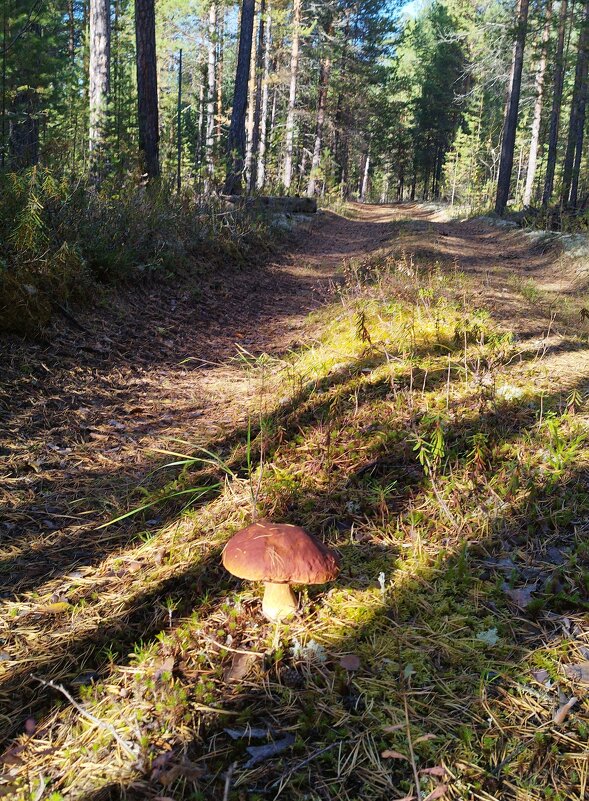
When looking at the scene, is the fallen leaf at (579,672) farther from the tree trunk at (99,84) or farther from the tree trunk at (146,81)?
the tree trunk at (146,81)

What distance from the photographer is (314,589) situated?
213 centimetres

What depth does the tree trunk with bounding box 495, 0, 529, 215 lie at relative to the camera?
18344 millimetres

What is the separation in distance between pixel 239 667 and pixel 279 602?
0.27 m

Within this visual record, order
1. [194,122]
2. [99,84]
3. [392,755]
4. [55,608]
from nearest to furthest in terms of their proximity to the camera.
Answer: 1. [392,755]
2. [55,608]
3. [99,84]
4. [194,122]

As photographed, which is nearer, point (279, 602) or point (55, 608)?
point (279, 602)

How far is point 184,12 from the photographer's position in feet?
99.1

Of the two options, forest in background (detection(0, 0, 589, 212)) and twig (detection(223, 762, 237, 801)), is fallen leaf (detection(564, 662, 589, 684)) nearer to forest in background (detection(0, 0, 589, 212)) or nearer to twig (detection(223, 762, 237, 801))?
twig (detection(223, 762, 237, 801))

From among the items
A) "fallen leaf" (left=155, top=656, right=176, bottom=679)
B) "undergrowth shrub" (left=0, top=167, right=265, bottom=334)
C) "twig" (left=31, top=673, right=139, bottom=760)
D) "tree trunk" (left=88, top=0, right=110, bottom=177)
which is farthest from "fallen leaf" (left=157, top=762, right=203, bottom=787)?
"tree trunk" (left=88, top=0, right=110, bottom=177)

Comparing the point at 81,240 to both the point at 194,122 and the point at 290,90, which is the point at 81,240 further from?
the point at 194,122

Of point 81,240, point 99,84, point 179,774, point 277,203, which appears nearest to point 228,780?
point 179,774

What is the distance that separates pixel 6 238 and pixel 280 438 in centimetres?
314

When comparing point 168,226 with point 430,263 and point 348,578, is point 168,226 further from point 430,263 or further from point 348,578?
point 348,578

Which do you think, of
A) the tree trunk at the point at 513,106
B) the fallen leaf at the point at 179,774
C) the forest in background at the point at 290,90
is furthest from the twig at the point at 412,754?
the tree trunk at the point at 513,106

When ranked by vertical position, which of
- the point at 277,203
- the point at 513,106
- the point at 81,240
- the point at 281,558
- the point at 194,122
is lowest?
the point at 281,558
